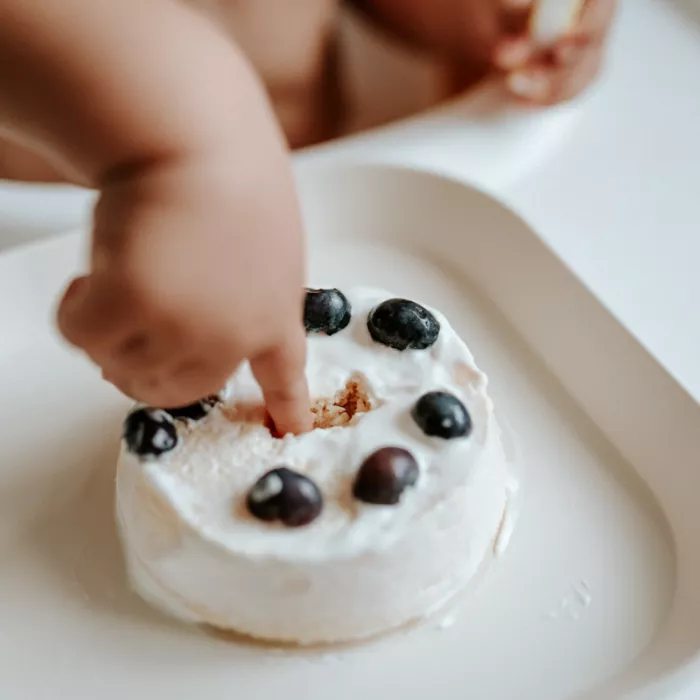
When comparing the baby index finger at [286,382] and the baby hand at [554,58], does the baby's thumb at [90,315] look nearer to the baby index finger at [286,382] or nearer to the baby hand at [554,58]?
the baby index finger at [286,382]

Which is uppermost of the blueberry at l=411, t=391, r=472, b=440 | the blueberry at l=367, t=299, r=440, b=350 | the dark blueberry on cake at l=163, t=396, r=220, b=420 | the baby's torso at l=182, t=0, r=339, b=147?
the baby's torso at l=182, t=0, r=339, b=147

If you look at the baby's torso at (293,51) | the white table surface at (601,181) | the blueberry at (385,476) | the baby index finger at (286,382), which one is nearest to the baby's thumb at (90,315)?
the baby index finger at (286,382)

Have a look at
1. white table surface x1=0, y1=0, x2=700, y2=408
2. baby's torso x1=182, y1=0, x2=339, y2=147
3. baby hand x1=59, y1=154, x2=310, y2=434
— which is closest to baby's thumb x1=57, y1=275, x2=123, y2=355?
baby hand x1=59, y1=154, x2=310, y2=434

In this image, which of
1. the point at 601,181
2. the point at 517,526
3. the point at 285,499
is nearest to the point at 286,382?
the point at 285,499

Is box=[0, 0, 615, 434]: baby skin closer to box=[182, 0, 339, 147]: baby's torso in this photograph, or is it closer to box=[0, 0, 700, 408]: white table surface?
box=[0, 0, 700, 408]: white table surface

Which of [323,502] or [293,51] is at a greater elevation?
→ [293,51]

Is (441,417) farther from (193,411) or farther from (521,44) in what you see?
(521,44)
